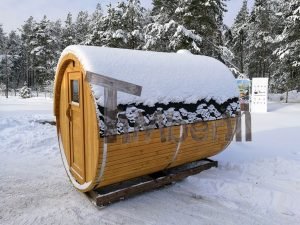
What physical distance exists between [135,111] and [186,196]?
1.80 metres

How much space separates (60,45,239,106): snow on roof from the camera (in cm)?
371

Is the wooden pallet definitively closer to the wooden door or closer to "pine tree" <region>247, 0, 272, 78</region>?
the wooden door

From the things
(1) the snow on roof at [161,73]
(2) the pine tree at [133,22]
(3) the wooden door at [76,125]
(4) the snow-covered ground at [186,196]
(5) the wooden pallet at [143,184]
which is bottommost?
(4) the snow-covered ground at [186,196]

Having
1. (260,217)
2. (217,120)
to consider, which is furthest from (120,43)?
(260,217)

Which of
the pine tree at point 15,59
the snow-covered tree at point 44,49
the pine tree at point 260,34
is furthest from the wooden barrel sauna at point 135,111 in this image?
the pine tree at point 15,59

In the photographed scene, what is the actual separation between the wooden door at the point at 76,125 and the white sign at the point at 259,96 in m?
12.4

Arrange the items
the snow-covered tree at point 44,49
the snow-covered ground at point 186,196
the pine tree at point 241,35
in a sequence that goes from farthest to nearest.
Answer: the snow-covered tree at point 44,49, the pine tree at point 241,35, the snow-covered ground at point 186,196

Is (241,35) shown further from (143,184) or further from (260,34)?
(143,184)

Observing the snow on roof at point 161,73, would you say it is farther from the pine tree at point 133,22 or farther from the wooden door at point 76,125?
the pine tree at point 133,22

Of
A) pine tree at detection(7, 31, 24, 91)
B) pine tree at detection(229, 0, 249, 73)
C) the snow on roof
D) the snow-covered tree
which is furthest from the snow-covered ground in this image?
pine tree at detection(7, 31, 24, 91)

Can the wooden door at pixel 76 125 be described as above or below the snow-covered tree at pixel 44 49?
below

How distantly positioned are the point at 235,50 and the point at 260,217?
118ft

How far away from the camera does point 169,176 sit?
4.75m

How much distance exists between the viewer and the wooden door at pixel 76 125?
4169 mm
